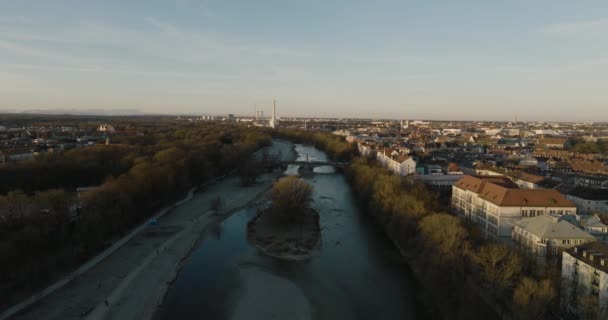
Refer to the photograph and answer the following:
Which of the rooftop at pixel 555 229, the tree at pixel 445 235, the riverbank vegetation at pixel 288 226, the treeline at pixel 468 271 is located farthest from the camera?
the riverbank vegetation at pixel 288 226

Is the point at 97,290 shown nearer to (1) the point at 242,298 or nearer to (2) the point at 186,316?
(2) the point at 186,316

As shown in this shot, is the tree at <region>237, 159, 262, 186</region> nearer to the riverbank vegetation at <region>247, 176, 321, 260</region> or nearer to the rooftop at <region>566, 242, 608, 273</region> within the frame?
the riverbank vegetation at <region>247, 176, 321, 260</region>

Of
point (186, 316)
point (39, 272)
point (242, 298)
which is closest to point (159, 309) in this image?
point (186, 316)

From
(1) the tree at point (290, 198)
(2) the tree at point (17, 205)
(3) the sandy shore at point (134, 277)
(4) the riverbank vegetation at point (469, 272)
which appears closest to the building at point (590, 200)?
(4) the riverbank vegetation at point (469, 272)

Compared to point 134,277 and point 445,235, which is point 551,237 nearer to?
point 445,235

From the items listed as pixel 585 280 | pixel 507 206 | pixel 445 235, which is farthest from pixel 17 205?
pixel 507 206

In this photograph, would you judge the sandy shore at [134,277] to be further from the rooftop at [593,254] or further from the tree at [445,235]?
the rooftop at [593,254]
